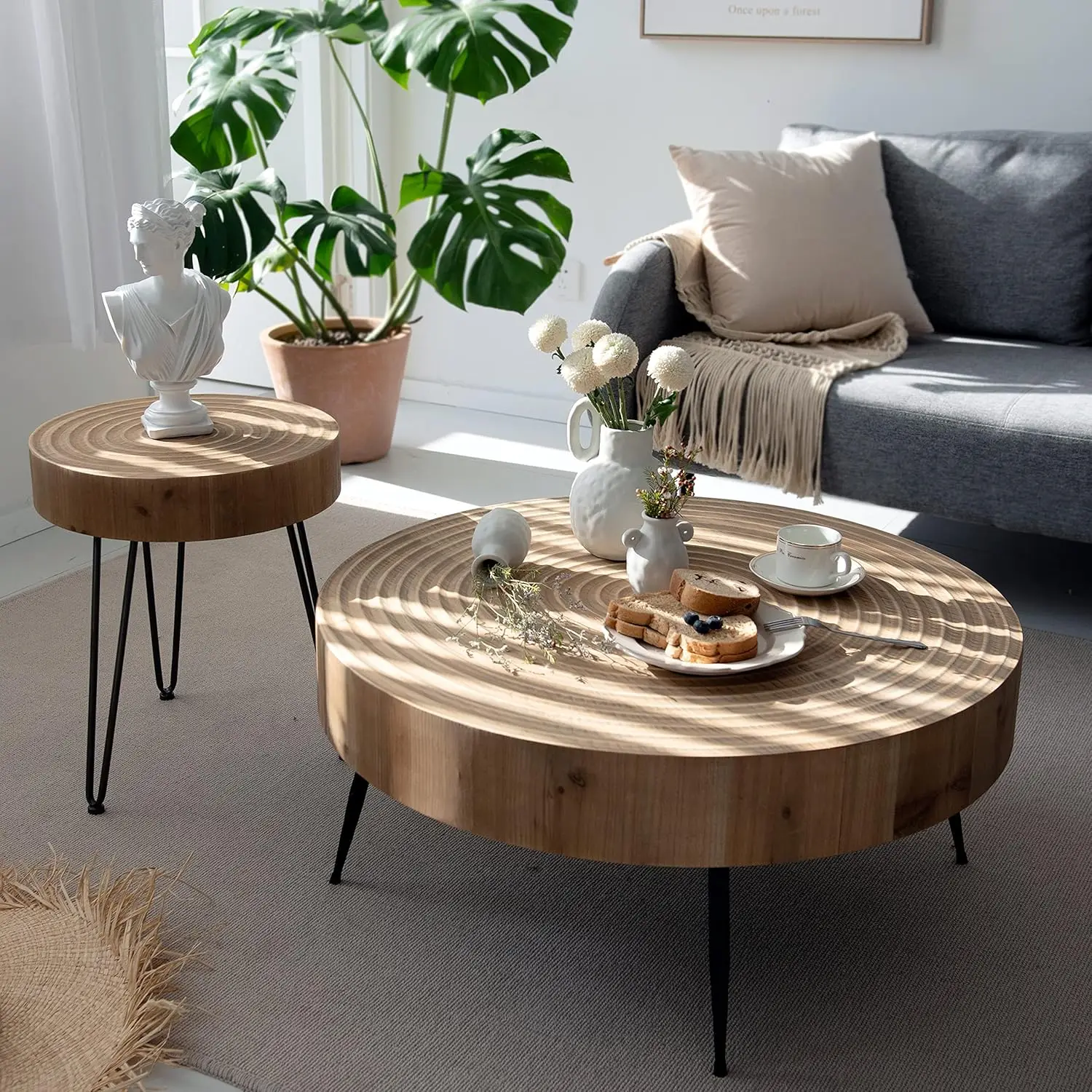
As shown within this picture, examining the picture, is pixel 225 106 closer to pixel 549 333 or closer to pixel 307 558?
pixel 307 558

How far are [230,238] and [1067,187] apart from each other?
1851 millimetres


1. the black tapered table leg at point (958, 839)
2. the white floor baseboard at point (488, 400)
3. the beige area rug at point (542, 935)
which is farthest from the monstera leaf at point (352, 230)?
the black tapered table leg at point (958, 839)

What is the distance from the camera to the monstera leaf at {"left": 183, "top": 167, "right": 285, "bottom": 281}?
2.92 m

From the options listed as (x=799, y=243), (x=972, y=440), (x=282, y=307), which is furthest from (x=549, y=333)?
(x=282, y=307)

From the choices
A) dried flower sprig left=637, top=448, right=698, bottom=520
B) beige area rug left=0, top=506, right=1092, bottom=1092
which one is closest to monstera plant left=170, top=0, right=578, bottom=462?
beige area rug left=0, top=506, right=1092, bottom=1092

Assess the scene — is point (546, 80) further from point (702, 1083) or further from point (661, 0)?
point (702, 1083)

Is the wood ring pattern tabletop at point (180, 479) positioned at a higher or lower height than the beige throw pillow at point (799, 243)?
lower

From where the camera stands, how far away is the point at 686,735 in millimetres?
1262

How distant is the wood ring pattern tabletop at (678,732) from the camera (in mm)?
1234

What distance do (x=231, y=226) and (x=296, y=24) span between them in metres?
0.53

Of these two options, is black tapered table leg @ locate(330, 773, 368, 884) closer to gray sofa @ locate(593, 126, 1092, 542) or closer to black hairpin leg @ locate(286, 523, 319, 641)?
black hairpin leg @ locate(286, 523, 319, 641)

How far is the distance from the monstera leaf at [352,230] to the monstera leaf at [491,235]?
8 centimetres

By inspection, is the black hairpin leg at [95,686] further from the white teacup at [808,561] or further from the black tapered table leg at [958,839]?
the black tapered table leg at [958,839]

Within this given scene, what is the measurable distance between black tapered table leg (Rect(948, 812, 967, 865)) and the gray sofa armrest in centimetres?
137
